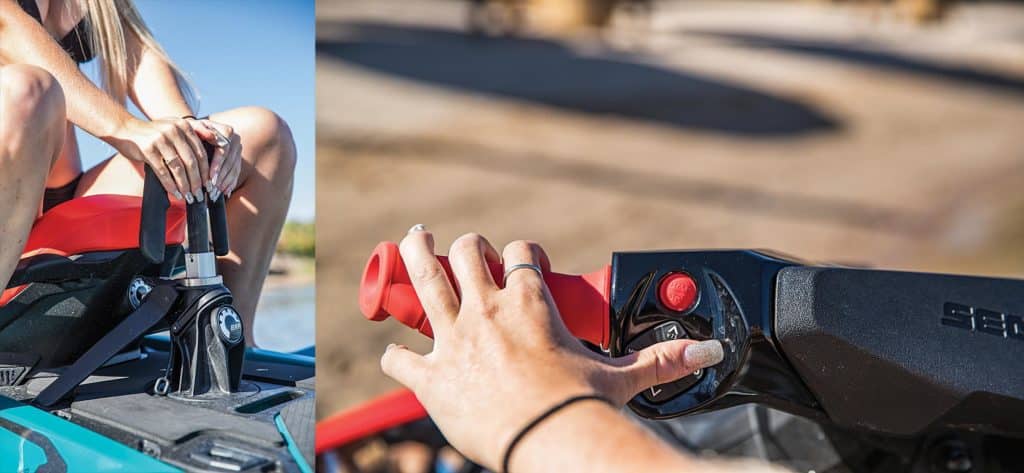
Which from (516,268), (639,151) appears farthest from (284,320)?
(639,151)

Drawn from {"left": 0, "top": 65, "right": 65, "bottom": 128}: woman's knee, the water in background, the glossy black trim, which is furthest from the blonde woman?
the glossy black trim

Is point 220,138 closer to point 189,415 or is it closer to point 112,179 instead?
point 112,179

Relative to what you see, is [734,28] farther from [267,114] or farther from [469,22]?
[267,114]

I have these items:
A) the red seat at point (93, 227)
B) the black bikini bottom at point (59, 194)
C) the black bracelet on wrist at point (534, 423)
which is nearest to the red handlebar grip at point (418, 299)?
the black bracelet on wrist at point (534, 423)

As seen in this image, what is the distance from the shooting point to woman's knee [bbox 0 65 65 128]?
3.15ft

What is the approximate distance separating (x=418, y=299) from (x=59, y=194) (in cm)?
49

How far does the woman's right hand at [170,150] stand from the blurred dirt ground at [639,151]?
141 cm

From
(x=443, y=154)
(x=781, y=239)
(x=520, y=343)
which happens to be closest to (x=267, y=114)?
(x=520, y=343)

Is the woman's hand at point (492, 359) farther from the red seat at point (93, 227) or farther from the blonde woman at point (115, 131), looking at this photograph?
the red seat at point (93, 227)

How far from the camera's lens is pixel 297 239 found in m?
1.20

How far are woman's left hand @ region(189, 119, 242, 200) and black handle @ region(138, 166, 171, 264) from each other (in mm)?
55

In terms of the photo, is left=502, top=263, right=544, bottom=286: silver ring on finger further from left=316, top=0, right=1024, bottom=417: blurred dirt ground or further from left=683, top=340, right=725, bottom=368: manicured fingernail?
left=316, top=0, right=1024, bottom=417: blurred dirt ground

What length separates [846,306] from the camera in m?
1.09

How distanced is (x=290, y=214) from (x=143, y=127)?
197 millimetres
